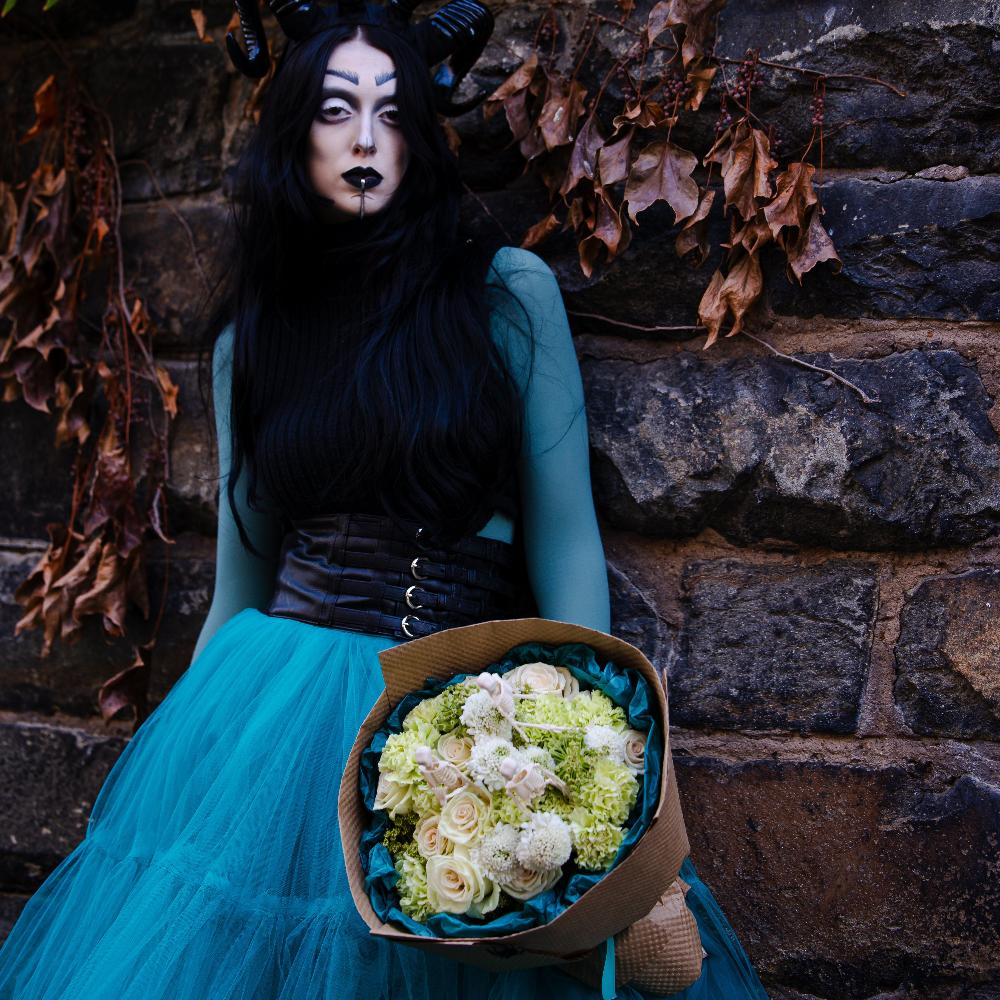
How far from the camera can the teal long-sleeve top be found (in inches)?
55.9

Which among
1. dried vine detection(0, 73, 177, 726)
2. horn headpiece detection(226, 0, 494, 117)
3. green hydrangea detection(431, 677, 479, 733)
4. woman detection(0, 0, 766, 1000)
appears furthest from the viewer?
dried vine detection(0, 73, 177, 726)

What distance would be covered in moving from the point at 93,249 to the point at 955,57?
1.41 m

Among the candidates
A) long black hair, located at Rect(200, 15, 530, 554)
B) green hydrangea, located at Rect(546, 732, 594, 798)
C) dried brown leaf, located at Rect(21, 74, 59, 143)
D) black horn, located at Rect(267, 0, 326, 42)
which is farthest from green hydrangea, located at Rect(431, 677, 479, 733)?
dried brown leaf, located at Rect(21, 74, 59, 143)

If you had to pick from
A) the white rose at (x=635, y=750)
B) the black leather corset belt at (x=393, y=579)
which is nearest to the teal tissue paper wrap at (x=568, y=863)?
the white rose at (x=635, y=750)

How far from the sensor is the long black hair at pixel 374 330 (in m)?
1.39

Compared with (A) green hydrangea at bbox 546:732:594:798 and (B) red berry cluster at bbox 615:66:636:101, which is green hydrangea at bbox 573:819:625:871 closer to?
(A) green hydrangea at bbox 546:732:594:798

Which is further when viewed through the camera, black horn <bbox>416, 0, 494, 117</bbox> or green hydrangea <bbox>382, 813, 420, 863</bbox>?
black horn <bbox>416, 0, 494, 117</bbox>

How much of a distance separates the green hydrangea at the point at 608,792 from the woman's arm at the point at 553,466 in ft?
1.26

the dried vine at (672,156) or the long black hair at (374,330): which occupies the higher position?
the dried vine at (672,156)

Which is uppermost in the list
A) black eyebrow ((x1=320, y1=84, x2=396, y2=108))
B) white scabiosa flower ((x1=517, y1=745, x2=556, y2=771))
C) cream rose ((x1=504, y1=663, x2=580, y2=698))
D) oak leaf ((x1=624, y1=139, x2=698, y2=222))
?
black eyebrow ((x1=320, y1=84, x2=396, y2=108))

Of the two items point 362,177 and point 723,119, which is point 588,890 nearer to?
point 362,177

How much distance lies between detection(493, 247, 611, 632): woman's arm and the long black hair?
30 millimetres

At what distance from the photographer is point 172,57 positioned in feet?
6.04

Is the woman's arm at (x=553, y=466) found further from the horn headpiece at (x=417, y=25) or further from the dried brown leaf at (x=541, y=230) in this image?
the horn headpiece at (x=417, y=25)
